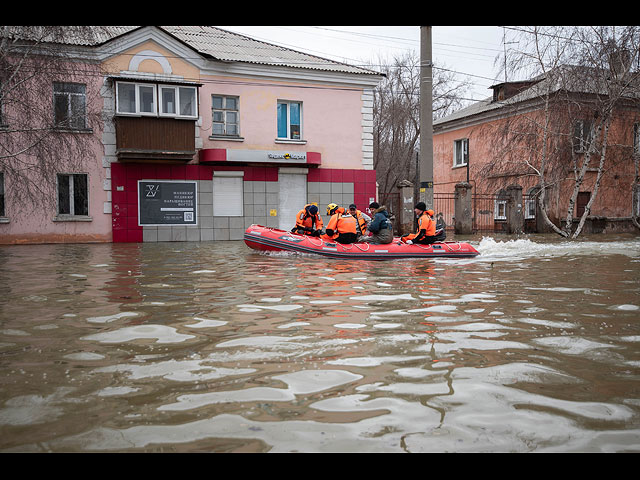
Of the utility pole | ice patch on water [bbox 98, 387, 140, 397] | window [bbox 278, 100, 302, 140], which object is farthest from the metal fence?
ice patch on water [bbox 98, 387, 140, 397]

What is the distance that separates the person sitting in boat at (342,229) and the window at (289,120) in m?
10.2

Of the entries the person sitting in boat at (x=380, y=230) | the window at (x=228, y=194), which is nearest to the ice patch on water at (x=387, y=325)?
the person sitting in boat at (x=380, y=230)

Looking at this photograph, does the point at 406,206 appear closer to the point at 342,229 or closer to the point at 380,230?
the point at 380,230

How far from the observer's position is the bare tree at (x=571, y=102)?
18.7 m

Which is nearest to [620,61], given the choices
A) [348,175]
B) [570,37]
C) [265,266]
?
[570,37]

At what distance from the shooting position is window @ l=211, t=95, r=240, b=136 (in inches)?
913

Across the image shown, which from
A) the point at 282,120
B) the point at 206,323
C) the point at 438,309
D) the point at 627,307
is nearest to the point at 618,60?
the point at 282,120

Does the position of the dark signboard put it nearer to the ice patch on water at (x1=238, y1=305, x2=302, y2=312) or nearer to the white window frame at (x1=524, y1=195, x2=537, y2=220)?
the ice patch on water at (x1=238, y1=305, x2=302, y2=312)

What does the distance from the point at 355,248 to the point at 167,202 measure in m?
10.6

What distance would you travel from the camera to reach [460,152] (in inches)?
1393

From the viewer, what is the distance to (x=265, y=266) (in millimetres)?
12508

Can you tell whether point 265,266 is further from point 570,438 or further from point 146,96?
point 146,96
